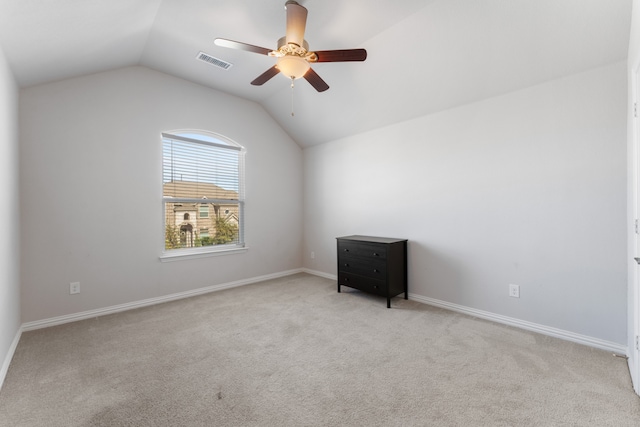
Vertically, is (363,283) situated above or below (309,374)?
above

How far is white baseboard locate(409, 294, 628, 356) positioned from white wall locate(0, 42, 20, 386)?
3886 mm

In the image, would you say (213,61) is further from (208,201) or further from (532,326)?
(532,326)

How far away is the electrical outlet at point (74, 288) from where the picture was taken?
3.04m

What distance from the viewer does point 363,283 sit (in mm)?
3656

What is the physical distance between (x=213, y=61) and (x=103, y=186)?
6.22 ft

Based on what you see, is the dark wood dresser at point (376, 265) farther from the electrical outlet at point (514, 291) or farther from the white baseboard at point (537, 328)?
the electrical outlet at point (514, 291)

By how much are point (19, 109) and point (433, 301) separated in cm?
479

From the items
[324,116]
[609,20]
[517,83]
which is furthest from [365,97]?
[609,20]

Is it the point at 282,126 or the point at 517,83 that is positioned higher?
the point at 282,126

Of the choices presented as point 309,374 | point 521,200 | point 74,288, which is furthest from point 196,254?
point 521,200

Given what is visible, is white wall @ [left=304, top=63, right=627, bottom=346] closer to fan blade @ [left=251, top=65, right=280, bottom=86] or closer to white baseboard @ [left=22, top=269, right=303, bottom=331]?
fan blade @ [left=251, top=65, right=280, bottom=86]

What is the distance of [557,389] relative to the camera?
1.83 m

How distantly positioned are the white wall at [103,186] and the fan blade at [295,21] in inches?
92.4

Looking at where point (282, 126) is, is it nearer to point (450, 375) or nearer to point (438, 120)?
point (438, 120)
